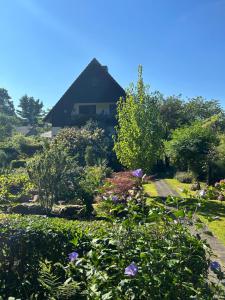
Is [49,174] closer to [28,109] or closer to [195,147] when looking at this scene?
[195,147]

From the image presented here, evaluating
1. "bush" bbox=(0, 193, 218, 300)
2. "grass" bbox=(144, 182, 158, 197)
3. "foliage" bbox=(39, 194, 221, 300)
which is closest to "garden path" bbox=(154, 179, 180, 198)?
"grass" bbox=(144, 182, 158, 197)

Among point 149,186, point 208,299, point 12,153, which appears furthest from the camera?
point 12,153

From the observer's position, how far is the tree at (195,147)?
20092 mm

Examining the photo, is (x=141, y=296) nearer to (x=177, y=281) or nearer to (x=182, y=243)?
(x=177, y=281)

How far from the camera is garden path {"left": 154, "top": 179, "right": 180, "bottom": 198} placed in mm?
16625

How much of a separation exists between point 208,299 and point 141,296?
0.64 meters

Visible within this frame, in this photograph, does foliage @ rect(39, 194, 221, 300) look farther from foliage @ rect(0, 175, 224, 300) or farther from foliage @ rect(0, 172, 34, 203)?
foliage @ rect(0, 172, 34, 203)

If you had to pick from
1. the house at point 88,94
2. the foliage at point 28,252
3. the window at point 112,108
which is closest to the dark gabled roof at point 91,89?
the house at point 88,94

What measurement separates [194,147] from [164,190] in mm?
3612

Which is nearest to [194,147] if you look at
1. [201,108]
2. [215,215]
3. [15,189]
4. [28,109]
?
[215,215]

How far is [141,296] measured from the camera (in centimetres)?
342

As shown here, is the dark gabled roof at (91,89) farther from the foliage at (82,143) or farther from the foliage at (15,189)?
the foliage at (15,189)


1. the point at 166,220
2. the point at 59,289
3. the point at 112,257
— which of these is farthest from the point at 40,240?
the point at 166,220

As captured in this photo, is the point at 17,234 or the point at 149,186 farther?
the point at 149,186
